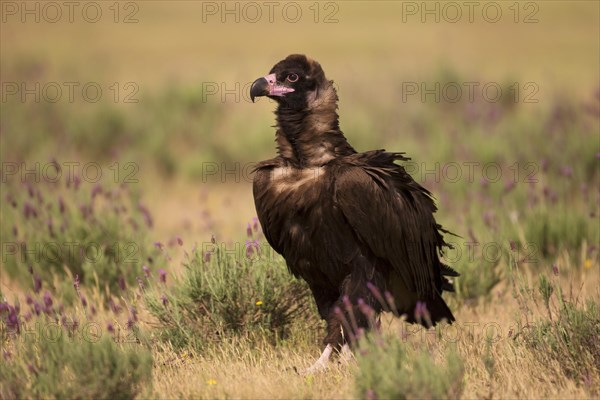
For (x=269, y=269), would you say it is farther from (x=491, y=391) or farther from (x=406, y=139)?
(x=406, y=139)

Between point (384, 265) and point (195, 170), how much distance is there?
21.4 ft

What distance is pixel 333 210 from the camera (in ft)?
15.7

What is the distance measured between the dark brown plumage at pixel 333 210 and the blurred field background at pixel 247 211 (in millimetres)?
421

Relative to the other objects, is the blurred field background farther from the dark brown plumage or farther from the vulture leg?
the dark brown plumage

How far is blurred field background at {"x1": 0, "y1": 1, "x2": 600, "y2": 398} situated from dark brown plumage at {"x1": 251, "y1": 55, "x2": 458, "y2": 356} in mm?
421

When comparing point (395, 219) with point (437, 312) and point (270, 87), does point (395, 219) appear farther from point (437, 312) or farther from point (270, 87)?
point (270, 87)

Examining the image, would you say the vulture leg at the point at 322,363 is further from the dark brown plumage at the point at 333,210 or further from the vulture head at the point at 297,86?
the vulture head at the point at 297,86

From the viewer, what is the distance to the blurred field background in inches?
178

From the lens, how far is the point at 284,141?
5.17m

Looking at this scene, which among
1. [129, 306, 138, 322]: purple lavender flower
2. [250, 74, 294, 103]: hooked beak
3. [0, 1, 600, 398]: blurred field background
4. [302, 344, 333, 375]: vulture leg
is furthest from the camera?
[250, 74, 294, 103]: hooked beak

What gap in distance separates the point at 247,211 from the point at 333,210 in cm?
496

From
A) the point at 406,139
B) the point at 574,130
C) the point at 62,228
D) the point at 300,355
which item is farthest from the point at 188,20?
the point at 300,355

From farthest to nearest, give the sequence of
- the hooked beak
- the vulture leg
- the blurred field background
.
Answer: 1. the hooked beak
2. the vulture leg
3. the blurred field background

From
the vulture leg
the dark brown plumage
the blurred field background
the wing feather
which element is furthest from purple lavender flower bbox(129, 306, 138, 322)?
the wing feather
